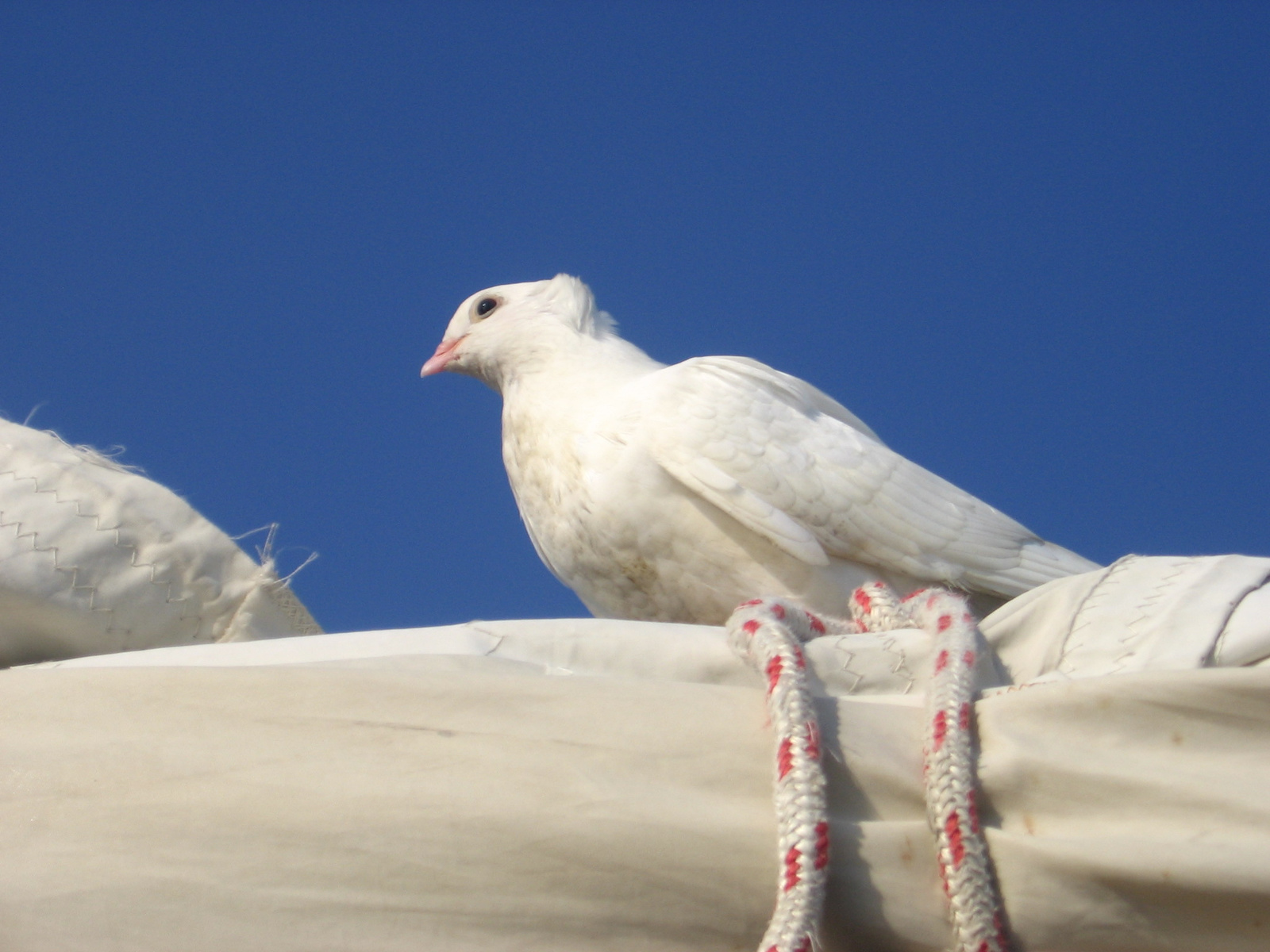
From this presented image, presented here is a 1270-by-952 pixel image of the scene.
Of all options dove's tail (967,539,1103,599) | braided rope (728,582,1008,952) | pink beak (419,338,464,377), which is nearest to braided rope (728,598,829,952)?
braided rope (728,582,1008,952)

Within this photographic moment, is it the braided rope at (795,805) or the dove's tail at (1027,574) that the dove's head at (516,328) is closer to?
the dove's tail at (1027,574)

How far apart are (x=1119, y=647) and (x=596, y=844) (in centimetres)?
75

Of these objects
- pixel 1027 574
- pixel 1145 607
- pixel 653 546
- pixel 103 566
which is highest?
pixel 1027 574

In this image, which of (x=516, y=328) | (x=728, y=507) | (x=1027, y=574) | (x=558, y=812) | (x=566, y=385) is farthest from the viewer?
(x=516, y=328)

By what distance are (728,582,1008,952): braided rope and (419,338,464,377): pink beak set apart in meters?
2.24

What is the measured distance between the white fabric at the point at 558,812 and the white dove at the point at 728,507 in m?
1.28

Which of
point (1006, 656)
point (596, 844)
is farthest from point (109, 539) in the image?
point (1006, 656)

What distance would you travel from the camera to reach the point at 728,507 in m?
2.49

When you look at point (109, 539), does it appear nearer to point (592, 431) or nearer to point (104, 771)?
point (104, 771)

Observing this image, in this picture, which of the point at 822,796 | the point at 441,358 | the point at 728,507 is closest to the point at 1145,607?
the point at 822,796

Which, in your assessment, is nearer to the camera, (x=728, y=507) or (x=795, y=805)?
(x=795, y=805)

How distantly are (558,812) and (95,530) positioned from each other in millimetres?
864

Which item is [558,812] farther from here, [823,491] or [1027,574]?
[1027,574]

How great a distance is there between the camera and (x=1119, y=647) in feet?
4.70
